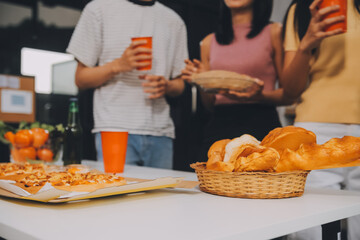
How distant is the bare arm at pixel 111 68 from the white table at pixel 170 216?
713 millimetres

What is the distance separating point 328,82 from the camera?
1.18 m

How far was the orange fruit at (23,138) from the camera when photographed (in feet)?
3.78

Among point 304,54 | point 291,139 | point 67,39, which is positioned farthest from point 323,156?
point 67,39

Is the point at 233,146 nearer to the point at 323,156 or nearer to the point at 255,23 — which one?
the point at 323,156

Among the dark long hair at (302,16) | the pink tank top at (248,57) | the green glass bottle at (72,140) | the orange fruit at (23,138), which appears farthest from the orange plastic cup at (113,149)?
the dark long hair at (302,16)

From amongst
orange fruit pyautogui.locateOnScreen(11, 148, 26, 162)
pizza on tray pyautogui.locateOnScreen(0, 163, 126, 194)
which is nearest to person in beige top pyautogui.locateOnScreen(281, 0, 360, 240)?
pizza on tray pyautogui.locateOnScreen(0, 163, 126, 194)

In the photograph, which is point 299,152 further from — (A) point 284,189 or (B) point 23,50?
(B) point 23,50

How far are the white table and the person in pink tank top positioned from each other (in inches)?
29.0

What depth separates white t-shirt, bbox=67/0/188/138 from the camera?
5.04 feet

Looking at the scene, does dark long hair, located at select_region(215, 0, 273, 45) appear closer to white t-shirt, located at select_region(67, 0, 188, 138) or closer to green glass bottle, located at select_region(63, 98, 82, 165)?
white t-shirt, located at select_region(67, 0, 188, 138)

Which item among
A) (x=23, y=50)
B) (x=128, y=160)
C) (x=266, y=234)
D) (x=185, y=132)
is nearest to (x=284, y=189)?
(x=266, y=234)

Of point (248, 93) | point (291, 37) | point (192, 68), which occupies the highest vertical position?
point (291, 37)

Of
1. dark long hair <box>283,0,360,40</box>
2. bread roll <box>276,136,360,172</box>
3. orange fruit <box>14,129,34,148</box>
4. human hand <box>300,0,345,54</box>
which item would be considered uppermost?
dark long hair <box>283,0,360,40</box>

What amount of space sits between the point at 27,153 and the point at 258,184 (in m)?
0.85
